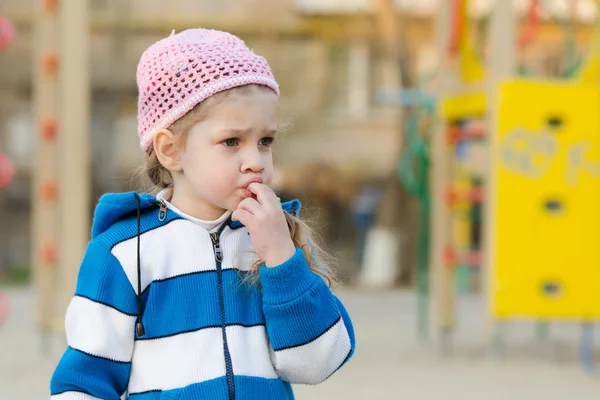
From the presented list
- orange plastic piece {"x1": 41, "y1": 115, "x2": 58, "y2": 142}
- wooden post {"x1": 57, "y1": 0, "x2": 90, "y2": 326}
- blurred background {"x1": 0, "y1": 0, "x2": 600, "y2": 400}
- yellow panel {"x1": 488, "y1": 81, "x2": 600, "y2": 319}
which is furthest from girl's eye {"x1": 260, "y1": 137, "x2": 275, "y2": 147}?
orange plastic piece {"x1": 41, "y1": 115, "x2": 58, "y2": 142}

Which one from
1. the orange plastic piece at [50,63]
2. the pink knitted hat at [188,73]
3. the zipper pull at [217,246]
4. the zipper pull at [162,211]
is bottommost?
the zipper pull at [217,246]

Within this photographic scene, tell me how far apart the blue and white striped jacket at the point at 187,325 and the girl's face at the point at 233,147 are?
11cm

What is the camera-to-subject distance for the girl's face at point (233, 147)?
162 centimetres

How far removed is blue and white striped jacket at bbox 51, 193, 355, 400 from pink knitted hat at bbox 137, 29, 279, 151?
0.65 feet

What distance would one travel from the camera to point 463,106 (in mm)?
5934

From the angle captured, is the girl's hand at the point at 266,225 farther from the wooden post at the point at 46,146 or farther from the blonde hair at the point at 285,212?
the wooden post at the point at 46,146

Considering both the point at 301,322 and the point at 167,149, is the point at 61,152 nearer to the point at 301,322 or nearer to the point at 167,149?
the point at 167,149

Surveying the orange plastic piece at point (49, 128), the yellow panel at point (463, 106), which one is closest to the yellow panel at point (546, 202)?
the yellow panel at point (463, 106)

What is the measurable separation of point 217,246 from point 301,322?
21cm

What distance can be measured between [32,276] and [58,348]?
705 cm

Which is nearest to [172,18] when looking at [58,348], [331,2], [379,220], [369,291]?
[331,2]

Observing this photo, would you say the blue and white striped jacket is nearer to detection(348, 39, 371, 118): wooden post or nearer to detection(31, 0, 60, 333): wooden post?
detection(31, 0, 60, 333): wooden post

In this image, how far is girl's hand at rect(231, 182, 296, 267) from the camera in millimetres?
1590

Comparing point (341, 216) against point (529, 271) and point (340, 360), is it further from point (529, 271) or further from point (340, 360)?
point (340, 360)
